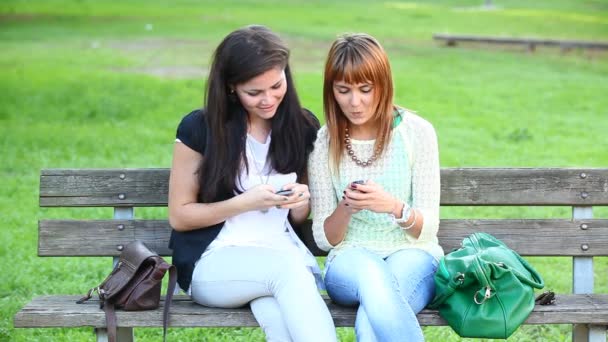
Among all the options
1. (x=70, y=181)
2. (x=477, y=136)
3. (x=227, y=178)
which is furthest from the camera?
(x=477, y=136)

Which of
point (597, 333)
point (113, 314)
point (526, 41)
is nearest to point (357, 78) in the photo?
point (113, 314)

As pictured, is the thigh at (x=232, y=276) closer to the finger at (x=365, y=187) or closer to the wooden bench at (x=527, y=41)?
the finger at (x=365, y=187)

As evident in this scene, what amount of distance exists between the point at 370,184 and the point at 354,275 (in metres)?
0.36

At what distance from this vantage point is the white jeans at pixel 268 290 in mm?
3855

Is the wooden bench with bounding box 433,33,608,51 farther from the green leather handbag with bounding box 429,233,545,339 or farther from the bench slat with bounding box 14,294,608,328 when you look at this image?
the green leather handbag with bounding box 429,233,545,339

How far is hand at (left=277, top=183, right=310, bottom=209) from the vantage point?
4.00 metres

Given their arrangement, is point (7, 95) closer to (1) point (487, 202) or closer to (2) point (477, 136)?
(2) point (477, 136)

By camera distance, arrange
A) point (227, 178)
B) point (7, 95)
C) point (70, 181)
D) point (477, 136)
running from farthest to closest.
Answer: point (7, 95) → point (477, 136) → point (70, 181) → point (227, 178)

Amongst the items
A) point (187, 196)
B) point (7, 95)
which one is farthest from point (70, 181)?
point (7, 95)

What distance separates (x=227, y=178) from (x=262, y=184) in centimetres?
20

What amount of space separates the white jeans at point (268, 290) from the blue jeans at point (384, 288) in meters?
0.13

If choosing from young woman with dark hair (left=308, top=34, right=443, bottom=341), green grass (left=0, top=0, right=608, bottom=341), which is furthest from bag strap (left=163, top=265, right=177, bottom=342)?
green grass (left=0, top=0, right=608, bottom=341)

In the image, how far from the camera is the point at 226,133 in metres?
4.28

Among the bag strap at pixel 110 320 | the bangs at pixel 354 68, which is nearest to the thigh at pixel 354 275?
the bangs at pixel 354 68
